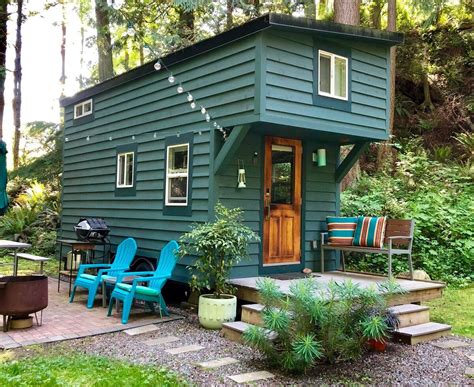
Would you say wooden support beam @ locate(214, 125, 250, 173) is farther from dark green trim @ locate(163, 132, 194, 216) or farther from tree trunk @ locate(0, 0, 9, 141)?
tree trunk @ locate(0, 0, 9, 141)

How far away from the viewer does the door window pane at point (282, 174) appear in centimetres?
650

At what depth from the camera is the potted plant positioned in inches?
199

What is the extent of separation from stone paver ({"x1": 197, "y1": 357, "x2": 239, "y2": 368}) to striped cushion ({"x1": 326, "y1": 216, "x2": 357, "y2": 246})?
125 inches

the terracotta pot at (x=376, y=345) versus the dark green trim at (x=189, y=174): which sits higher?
the dark green trim at (x=189, y=174)

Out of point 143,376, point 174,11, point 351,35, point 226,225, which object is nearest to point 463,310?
point 226,225

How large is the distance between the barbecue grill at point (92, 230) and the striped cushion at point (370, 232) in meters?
4.05

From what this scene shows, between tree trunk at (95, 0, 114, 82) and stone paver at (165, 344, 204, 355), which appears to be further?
tree trunk at (95, 0, 114, 82)

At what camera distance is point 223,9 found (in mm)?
13180

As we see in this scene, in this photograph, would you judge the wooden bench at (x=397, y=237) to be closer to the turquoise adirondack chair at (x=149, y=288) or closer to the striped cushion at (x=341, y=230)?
the striped cushion at (x=341, y=230)

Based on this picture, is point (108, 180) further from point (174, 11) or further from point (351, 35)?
point (174, 11)

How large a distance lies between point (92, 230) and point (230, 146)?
3138 mm

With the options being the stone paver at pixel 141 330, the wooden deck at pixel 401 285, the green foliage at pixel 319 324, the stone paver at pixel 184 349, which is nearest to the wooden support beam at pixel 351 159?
the wooden deck at pixel 401 285

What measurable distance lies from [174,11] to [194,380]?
13.3 metres

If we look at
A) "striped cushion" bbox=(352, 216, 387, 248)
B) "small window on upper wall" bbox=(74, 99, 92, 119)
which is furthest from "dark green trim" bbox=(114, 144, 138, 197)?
"striped cushion" bbox=(352, 216, 387, 248)
